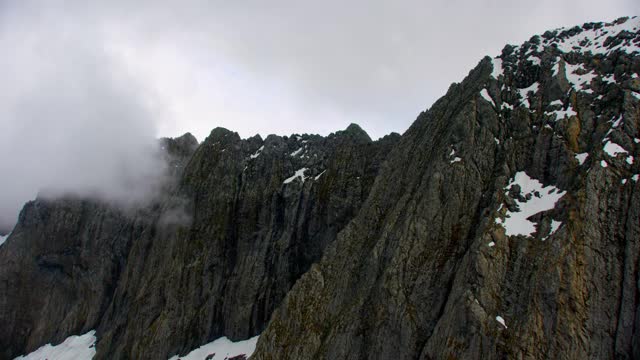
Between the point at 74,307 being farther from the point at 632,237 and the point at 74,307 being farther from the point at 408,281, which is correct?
the point at 632,237

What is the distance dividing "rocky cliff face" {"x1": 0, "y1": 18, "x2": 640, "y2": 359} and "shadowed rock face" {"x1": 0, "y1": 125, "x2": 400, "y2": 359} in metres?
0.29

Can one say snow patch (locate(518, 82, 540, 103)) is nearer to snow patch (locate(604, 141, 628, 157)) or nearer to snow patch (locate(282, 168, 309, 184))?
snow patch (locate(604, 141, 628, 157))

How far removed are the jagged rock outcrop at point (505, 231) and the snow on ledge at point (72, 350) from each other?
4859cm

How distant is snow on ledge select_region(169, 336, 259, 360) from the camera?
204 ft

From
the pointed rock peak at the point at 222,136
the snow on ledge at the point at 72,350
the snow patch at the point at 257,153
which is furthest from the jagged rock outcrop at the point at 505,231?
the snow on ledge at the point at 72,350

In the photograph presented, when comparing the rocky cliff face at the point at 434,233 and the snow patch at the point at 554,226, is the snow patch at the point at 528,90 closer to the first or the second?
the rocky cliff face at the point at 434,233

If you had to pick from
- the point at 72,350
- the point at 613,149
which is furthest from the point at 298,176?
the point at 72,350

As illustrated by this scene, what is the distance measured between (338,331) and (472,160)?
18.8m

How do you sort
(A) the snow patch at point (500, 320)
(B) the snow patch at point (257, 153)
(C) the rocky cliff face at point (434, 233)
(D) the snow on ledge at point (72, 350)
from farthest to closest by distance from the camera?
1. (D) the snow on ledge at point (72, 350)
2. (B) the snow patch at point (257, 153)
3. (A) the snow patch at point (500, 320)
4. (C) the rocky cliff face at point (434, 233)

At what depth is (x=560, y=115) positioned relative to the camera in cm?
4178

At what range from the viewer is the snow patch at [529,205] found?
3609cm

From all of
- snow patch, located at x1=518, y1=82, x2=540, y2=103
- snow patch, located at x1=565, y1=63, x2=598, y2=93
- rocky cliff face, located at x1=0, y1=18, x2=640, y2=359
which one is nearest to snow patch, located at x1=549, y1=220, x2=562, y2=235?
rocky cliff face, located at x1=0, y1=18, x2=640, y2=359

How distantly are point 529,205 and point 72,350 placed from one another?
80.4 m

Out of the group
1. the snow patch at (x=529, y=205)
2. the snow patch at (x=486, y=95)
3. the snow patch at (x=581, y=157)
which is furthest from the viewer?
the snow patch at (x=486, y=95)
